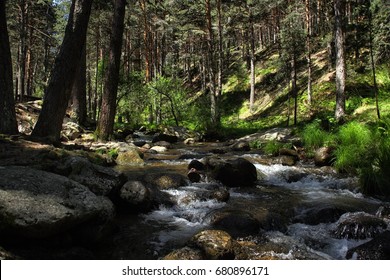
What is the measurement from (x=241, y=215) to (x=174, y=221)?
1.25 m

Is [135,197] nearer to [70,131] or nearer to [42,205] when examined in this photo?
[42,205]

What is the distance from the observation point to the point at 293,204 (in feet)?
24.2

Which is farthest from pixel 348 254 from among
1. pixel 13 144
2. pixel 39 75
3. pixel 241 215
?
pixel 39 75

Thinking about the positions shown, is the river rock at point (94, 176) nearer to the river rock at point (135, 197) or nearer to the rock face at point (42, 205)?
the river rock at point (135, 197)

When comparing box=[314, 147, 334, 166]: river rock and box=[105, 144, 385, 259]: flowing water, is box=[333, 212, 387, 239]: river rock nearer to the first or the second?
box=[105, 144, 385, 259]: flowing water

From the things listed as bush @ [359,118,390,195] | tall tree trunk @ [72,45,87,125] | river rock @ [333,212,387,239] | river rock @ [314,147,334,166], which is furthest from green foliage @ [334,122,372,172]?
tall tree trunk @ [72,45,87,125]

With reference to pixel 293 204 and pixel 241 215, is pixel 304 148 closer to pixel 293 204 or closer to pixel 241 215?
pixel 293 204

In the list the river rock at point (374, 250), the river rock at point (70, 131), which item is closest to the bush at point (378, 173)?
the river rock at point (374, 250)

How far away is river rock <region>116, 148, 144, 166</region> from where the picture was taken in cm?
1110

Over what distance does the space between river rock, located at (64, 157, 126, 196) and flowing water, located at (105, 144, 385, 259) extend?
619mm

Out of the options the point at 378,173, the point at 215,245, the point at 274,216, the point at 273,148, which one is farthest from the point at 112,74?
the point at 215,245

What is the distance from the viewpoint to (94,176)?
649 centimetres

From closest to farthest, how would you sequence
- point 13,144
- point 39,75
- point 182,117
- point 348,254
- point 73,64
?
1. point 348,254
2. point 13,144
3. point 73,64
4. point 182,117
5. point 39,75

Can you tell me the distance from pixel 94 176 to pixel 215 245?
9.72 ft
